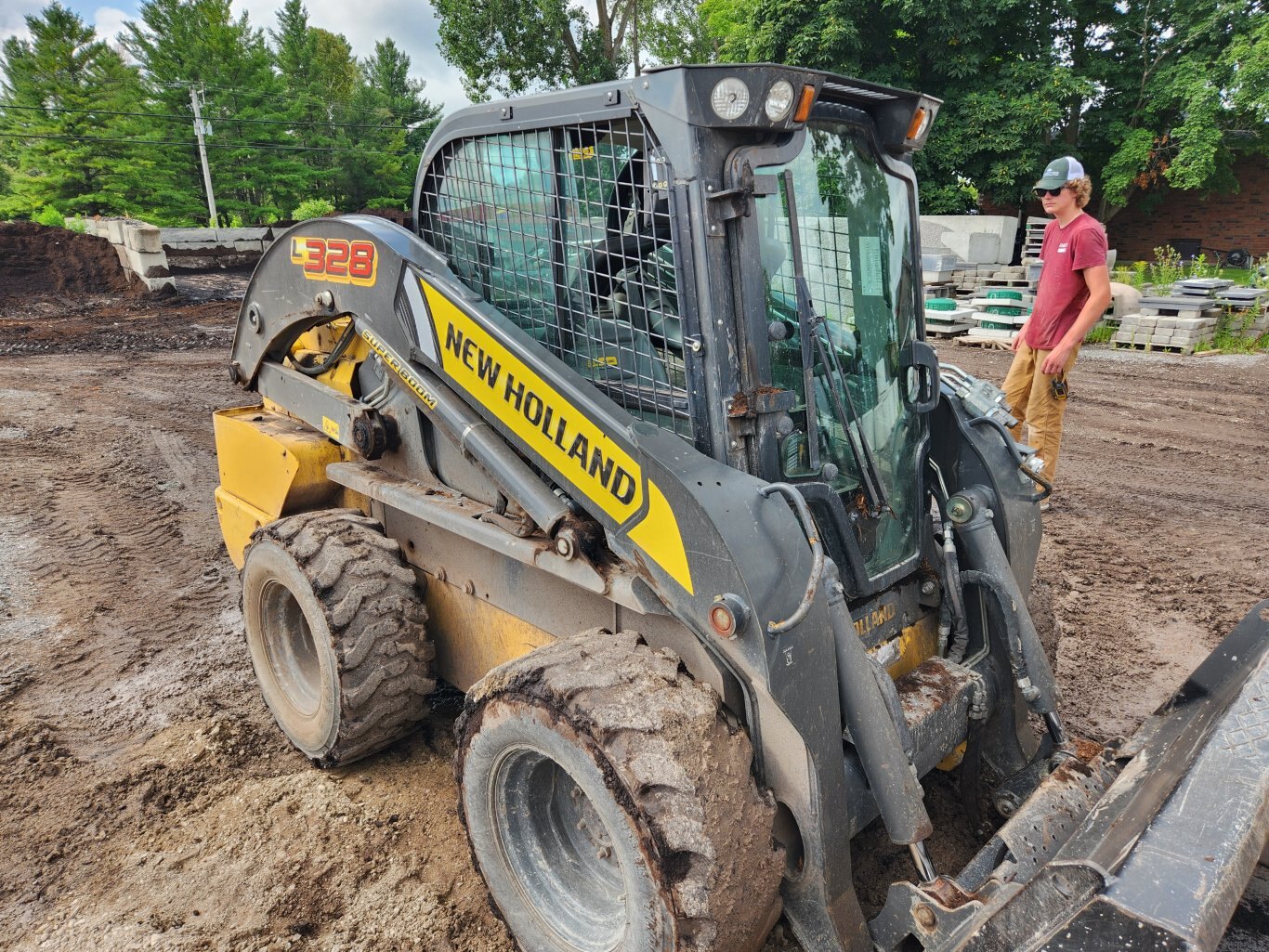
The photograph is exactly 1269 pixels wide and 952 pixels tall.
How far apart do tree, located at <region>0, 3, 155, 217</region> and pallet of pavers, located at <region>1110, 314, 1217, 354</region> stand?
2887cm

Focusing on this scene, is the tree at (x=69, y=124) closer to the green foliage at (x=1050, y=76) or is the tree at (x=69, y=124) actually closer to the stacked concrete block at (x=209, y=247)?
the stacked concrete block at (x=209, y=247)

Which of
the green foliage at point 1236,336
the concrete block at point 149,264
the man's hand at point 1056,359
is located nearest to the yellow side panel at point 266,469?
the man's hand at point 1056,359

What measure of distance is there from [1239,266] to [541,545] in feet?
74.7

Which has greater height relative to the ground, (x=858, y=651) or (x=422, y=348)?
(x=422, y=348)

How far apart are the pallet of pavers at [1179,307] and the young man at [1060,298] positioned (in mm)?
7324

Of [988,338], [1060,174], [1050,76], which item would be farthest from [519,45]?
[1060,174]

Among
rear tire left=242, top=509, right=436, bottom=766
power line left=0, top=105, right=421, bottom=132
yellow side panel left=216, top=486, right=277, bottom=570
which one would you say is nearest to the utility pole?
power line left=0, top=105, right=421, bottom=132

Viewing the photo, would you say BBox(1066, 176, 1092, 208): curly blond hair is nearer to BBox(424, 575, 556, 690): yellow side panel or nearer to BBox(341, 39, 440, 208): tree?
BBox(424, 575, 556, 690): yellow side panel

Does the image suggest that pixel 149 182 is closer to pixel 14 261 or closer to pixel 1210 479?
pixel 14 261

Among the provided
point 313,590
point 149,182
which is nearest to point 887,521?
point 313,590

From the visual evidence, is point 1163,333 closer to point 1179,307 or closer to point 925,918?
point 1179,307

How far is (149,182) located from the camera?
1121 inches

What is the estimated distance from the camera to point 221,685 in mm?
3941

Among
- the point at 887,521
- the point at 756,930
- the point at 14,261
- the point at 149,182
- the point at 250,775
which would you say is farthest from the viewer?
the point at 149,182
